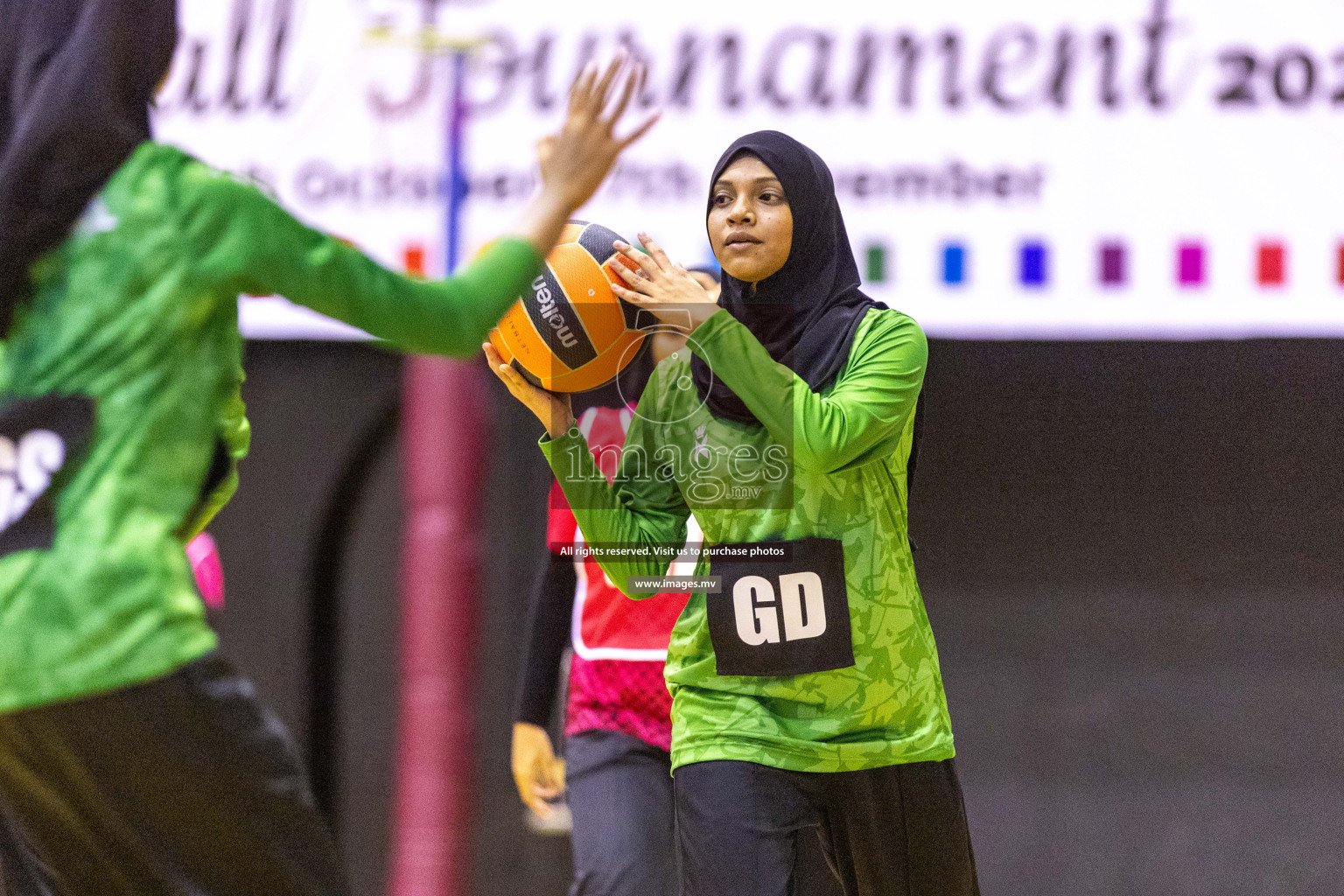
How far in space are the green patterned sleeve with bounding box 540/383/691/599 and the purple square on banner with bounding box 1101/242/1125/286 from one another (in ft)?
6.52

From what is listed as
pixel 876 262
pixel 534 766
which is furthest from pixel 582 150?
pixel 876 262

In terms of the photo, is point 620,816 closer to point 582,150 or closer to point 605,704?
point 605,704

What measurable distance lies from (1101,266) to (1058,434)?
0.76 meters

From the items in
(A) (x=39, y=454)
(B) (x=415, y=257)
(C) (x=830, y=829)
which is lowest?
(C) (x=830, y=829)

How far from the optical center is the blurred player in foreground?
139 inches

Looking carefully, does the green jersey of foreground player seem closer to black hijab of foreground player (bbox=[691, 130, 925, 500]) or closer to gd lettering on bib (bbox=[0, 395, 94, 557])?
gd lettering on bib (bbox=[0, 395, 94, 557])

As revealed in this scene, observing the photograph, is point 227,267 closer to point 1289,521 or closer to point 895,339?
point 895,339

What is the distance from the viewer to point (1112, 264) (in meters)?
4.55

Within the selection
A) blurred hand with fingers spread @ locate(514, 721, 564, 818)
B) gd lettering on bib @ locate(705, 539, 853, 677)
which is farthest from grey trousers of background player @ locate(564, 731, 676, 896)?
gd lettering on bib @ locate(705, 539, 853, 677)

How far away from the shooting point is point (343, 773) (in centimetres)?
568

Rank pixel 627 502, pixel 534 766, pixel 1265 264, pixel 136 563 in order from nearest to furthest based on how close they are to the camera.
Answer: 1. pixel 136 563
2. pixel 627 502
3. pixel 534 766
4. pixel 1265 264

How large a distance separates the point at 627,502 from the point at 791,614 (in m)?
0.50

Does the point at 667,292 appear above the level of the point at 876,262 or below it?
below

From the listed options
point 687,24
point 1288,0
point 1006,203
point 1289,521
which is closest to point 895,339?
point 1006,203
